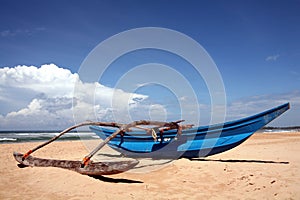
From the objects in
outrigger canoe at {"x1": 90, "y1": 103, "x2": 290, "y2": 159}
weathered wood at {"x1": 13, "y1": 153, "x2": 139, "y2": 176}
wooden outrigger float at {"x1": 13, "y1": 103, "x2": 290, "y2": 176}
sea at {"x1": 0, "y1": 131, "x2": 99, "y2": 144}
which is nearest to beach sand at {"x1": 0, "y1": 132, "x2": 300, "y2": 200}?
weathered wood at {"x1": 13, "y1": 153, "x2": 139, "y2": 176}

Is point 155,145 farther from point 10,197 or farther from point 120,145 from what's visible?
point 10,197


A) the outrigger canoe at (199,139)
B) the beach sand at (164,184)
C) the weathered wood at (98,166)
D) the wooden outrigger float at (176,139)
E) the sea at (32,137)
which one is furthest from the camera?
the sea at (32,137)

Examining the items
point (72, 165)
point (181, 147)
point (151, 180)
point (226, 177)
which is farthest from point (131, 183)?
point (181, 147)

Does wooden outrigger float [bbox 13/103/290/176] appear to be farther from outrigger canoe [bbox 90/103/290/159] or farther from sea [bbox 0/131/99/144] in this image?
sea [bbox 0/131/99/144]

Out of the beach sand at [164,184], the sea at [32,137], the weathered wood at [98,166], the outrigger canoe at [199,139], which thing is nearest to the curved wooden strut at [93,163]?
the weathered wood at [98,166]

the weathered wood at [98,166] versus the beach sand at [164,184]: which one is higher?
the weathered wood at [98,166]

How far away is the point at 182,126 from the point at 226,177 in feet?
13.3

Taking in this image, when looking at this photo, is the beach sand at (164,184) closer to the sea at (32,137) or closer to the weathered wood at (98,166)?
the weathered wood at (98,166)

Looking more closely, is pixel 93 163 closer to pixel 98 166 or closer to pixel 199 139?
pixel 98 166

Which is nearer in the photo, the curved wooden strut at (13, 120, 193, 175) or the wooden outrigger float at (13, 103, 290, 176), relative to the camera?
the curved wooden strut at (13, 120, 193, 175)

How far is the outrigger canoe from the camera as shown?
8.59 m

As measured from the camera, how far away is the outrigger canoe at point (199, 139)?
8594mm

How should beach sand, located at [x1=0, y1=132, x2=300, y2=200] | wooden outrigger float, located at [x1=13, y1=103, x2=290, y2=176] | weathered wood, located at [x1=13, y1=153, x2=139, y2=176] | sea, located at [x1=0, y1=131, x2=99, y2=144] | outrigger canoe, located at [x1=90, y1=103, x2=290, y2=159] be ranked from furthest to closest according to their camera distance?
1. sea, located at [x1=0, y1=131, x2=99, y2=144]
2. outrigger canoe, located at [x1=90, y1=103, x2=290, y2=159]
3. wooden outrigger float, located at [x1=13, y1=103, x2=290, y2=176]
4. weathered wood, located at [x1=13, y1=153, x2=139, y2=176]
5. beach sand, located at [x1=0, y1=132, x2=300, y2=200]

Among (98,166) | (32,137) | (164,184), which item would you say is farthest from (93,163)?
(32,137)
